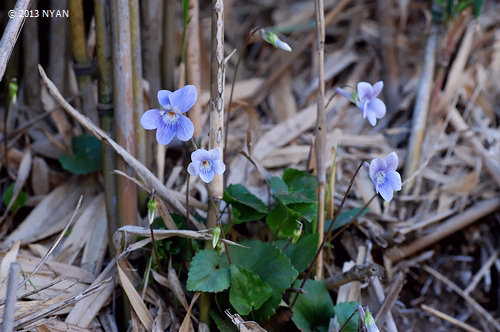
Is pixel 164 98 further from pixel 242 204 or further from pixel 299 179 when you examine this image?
pixel 299 179

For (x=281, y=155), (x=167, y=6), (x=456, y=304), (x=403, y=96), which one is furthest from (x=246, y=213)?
(x=403, y=96)

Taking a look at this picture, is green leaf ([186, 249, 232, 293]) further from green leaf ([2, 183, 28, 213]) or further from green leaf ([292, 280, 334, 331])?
green leaf ([2, 183, 28, 213])

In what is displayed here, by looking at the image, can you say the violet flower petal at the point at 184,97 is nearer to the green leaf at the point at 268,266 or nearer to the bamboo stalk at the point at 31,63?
the green leaf at the point at 268,266

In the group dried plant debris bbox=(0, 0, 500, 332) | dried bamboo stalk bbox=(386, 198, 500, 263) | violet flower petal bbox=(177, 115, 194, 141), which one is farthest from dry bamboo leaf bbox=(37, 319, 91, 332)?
dried bamboo stalk bbox=(386, 198, 500, 263)

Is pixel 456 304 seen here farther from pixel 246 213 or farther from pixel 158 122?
pixel 158 122

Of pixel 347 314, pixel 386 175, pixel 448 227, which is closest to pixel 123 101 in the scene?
pixel 386 175

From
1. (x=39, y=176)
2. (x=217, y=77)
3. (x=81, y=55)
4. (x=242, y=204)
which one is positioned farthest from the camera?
(x=39, y=176)
